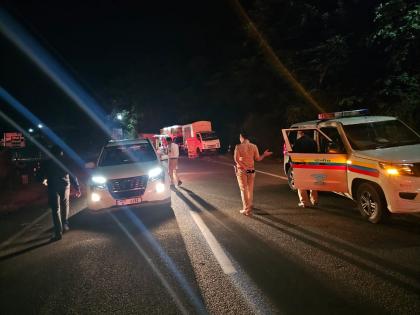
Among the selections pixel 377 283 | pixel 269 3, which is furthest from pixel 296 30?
pixel 377 283

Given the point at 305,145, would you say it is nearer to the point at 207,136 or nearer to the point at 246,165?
the point at 246,165

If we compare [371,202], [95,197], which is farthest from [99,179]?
[371,202]

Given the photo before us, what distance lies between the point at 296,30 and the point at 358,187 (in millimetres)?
18253

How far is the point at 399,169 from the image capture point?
6043 mm

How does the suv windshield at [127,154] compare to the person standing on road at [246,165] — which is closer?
the person standing on road at [246,165]

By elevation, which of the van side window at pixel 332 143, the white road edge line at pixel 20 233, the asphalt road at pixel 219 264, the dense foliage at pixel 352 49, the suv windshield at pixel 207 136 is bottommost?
the asphalt road at pixel 219 264

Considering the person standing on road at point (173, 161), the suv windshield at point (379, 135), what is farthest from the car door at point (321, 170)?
the person standing on road at point (173, 161)

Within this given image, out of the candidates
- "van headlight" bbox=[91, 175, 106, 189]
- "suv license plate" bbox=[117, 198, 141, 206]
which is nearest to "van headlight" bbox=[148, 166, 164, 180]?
"suv license plate" bbox=[117, 198, 141, 206]

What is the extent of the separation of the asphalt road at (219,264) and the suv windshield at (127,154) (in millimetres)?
1488

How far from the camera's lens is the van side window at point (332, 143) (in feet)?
24.5

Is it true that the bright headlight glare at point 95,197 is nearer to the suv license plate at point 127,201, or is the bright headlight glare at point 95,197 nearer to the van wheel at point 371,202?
the suv license plate at point 127,201

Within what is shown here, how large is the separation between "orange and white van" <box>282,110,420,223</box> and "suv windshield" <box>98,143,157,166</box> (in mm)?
3677

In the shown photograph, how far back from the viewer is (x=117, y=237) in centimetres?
698

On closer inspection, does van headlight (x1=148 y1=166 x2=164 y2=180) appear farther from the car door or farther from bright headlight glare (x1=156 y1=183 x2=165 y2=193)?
the car door
